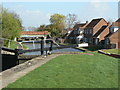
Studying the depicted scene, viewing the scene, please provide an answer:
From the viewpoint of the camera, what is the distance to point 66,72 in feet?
28.5

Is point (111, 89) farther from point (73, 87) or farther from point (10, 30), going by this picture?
point (10, 30)

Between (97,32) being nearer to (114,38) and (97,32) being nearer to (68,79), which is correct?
(114,38)

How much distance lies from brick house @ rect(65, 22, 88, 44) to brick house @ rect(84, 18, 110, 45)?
4.21 meters

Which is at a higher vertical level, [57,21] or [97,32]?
[57,21]

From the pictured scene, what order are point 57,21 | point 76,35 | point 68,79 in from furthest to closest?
point 57,21, point 76,35, point 68,79

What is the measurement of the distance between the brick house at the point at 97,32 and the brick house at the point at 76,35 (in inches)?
166

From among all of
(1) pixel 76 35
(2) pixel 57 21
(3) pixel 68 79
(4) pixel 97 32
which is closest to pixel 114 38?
(4) pixel 97 32

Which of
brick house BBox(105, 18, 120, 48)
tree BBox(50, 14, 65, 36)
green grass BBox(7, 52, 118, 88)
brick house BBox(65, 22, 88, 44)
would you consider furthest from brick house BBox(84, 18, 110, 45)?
green grass BBox(7, 52, 118, 88)

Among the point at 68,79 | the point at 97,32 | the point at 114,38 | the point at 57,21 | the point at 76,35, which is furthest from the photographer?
the point at 57,21

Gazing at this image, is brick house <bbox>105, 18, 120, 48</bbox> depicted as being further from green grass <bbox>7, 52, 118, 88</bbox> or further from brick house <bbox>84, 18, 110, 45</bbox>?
green grass <bbox>7, 52, 118, 88</bbox>

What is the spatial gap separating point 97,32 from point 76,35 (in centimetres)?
1372

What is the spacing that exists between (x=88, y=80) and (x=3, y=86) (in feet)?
9.93

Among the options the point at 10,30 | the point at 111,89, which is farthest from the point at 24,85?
the point at 10,30

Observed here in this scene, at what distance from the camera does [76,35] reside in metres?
68.4
